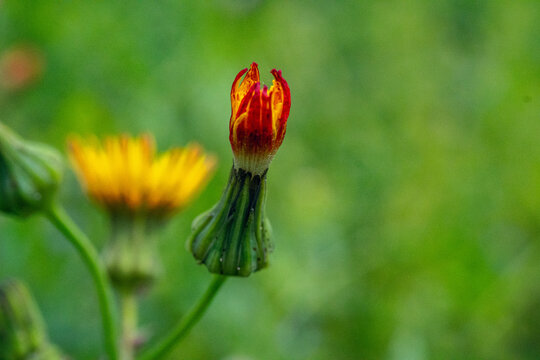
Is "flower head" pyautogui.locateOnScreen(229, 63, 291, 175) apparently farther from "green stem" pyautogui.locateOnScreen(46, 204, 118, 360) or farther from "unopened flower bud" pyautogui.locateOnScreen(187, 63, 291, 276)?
"green stem" pyautogui.locateOnScreen(46, 204, 118, 360)

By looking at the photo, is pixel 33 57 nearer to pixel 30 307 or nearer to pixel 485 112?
pixel 30 307

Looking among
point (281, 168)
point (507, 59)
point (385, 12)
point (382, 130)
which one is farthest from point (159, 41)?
point (507, 59)

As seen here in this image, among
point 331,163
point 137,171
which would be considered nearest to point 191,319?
point 137,171

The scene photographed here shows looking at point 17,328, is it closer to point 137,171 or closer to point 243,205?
point 137,171

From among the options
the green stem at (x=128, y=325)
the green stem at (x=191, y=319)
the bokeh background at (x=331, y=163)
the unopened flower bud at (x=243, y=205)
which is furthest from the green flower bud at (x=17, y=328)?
the bokeh background at (x=331, y=163)

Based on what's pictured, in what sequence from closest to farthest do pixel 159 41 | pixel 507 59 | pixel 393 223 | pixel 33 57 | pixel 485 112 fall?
pixel 33 57 < pixel 393 223 < pixel 159 41 < pixel 485 112 < pixel 507 59
